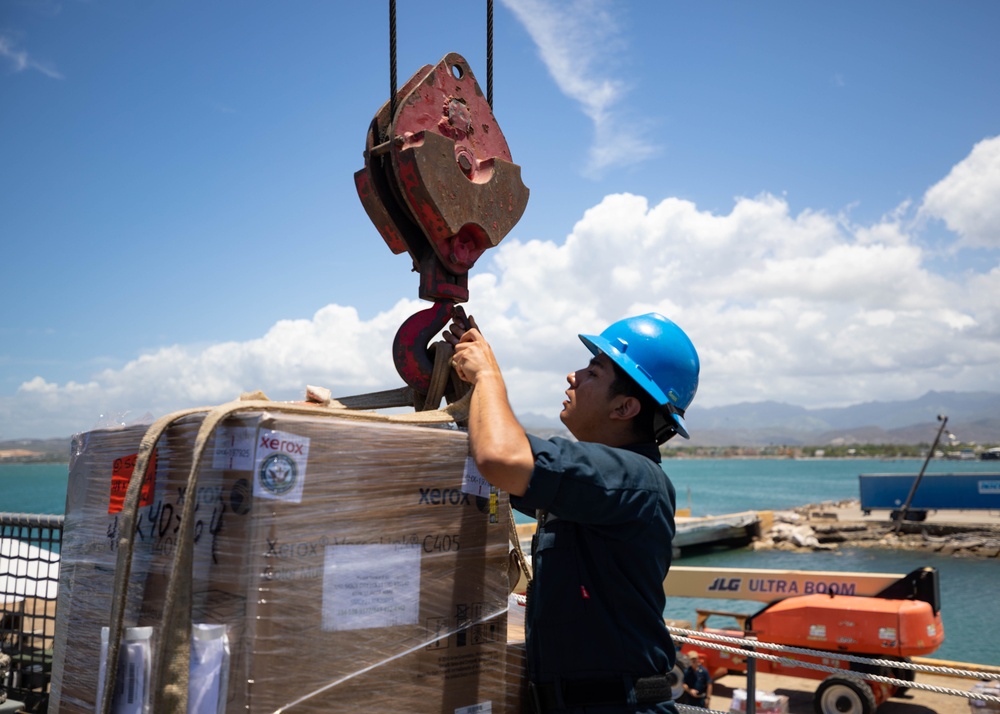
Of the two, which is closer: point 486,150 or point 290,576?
point 290,576

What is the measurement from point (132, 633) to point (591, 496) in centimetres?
116

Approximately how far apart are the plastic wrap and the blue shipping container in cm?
4169

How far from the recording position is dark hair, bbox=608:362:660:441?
2.49 m

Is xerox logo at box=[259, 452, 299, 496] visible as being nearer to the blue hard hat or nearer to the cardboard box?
the blue hard hat

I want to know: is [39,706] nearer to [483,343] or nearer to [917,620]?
[483,343]

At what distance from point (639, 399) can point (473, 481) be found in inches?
26.5

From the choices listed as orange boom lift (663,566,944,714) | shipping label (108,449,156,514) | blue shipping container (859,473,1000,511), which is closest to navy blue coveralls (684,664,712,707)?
orange boom lift (663,566,944,714)

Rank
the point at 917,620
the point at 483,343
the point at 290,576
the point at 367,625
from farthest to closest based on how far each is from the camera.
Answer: the point at 917,620 < the point at 483,343 < the point at 367,625 < the point at 290,576

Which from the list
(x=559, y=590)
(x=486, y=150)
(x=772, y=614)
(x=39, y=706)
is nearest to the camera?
(x=559, y=590)

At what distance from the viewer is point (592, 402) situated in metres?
2.49

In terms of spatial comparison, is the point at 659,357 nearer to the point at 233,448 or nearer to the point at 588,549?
the point at 588,549

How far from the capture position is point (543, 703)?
2230 mm

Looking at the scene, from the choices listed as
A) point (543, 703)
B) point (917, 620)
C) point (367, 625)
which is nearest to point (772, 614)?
point (917, 620)

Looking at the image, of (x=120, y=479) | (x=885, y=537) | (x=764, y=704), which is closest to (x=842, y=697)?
(x=764, y=704)
